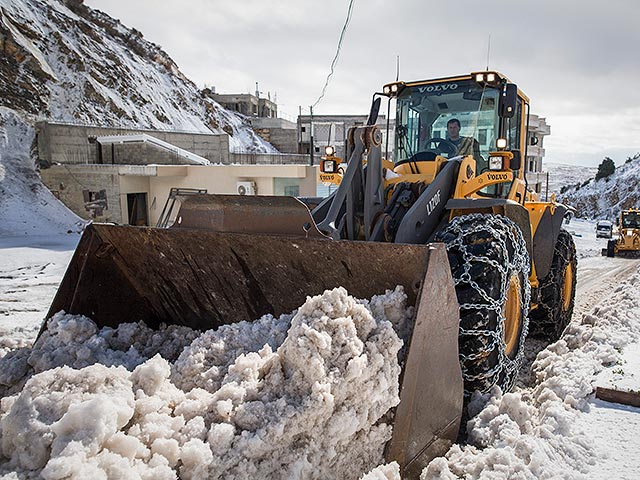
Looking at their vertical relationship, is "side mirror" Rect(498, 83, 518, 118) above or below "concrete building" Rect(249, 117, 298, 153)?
below

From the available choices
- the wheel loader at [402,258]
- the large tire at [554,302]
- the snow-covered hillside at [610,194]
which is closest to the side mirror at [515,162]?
the wheel loader at [402,258]

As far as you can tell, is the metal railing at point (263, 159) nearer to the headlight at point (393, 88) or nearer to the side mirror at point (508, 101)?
the headlight at point (393, 88)

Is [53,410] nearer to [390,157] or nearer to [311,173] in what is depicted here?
[390,157]

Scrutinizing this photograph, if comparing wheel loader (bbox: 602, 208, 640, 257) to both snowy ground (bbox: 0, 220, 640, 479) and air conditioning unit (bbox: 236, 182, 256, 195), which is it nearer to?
air conditioning unit (bbox: 236, 182, 256, 195)

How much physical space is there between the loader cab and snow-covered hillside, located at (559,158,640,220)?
4298 cm

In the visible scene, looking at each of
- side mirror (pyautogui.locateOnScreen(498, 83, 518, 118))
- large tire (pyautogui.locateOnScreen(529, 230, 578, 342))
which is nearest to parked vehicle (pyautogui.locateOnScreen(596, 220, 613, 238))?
large tire (pyautogui.locateOnScreen(529, 230, 578, 342))

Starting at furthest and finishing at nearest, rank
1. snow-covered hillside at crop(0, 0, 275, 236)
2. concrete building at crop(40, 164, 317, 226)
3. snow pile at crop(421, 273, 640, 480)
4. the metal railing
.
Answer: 1. the metal railing
2. concrete building at crop(40, 164, 317, 226)
3. snow-covered hillside at crop(0, 0, 275, 236)
4. snow pile at crop(421, 273, 640, 480)

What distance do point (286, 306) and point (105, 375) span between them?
1.24 meters

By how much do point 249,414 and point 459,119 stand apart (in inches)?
138

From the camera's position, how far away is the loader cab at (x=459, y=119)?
4508mm

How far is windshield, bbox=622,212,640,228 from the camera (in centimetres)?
1831

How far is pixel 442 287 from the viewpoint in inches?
99.9

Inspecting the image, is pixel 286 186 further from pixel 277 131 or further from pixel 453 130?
pixel 277 131

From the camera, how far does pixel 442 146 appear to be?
15.2 ft
